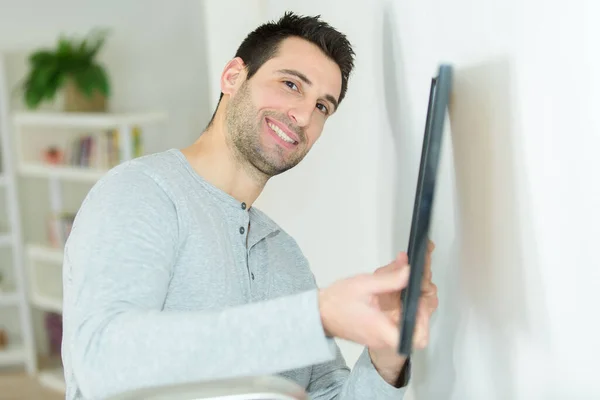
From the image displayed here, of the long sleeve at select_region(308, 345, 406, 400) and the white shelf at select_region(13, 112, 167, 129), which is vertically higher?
the white shelf at select_region(13, 112, 167, 129)

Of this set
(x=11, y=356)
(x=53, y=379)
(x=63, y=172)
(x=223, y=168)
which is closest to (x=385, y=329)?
(x=223, y=168)

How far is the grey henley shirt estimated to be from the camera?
0.93 meters

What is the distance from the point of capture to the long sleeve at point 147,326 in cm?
93

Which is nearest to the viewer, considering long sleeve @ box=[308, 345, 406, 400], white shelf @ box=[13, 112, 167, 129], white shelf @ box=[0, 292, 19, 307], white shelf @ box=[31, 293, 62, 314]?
long sleeve @ box=[308, 345, 406, 400]

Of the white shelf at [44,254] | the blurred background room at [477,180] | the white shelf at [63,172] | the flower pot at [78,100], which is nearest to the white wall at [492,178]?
the blurred background room at [477,180]

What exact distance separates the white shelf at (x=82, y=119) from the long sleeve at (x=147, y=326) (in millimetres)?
3303

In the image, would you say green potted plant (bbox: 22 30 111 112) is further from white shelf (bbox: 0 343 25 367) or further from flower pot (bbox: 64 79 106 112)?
white shelf (bbox: 0 343 25 367)

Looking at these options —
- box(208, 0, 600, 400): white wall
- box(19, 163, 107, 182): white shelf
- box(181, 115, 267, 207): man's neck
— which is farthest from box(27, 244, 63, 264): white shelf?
box(181, 115, 267, 207): man's neck

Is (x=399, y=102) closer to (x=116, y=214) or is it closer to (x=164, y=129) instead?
(x=116, y=214)

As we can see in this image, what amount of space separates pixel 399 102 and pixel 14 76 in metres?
4.18

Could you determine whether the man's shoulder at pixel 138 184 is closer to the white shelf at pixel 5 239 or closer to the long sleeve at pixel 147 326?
the long sleeve at pixel 147 326

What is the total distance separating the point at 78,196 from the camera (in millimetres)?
5172

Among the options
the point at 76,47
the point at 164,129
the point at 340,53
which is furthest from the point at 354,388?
the point at 164,129

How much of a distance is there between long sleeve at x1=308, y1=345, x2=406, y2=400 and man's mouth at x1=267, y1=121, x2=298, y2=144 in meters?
0.39
